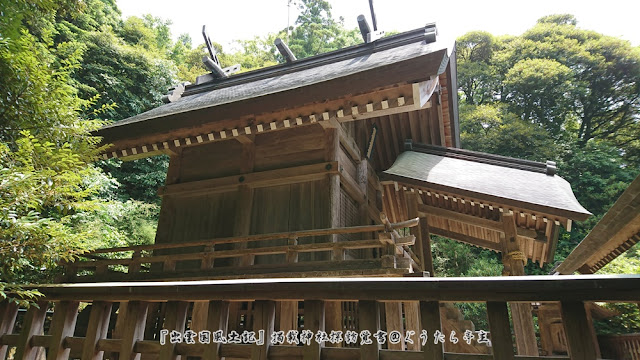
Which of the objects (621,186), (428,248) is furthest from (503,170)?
(621,186)

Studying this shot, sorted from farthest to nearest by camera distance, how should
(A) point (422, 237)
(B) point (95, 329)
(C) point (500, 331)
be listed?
1. (A) point (422, 237)
2. (B) point (95, 329)
3. (C) point (500, 331)

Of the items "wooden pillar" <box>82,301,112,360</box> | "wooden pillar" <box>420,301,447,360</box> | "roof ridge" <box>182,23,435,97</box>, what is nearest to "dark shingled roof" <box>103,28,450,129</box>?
"roof ridge" <box>182,23,435,97</box>

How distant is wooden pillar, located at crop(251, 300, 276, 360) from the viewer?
1.57m

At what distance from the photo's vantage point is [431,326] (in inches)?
54.8

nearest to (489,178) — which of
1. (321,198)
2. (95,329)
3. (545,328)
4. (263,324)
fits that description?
(321,198)

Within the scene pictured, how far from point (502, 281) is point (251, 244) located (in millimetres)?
5701

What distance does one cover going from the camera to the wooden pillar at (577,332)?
120 cm

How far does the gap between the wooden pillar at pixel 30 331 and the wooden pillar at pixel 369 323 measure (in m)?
1.92

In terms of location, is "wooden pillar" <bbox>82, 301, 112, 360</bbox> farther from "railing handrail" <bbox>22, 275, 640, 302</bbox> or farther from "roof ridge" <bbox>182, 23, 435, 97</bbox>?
"roof ridge" <bbox>182, 23, 435, 97</bbox>

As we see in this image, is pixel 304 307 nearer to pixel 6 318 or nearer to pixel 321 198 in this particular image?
pixel 6 318

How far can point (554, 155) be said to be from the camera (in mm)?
19328

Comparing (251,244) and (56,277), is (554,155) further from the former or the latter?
(56,277)

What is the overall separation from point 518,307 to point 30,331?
729 cm

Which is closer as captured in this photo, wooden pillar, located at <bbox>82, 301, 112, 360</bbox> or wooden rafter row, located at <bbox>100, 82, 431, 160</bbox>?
wooden pillar, located at <bbox>82, 301, 112, 360</bbox>
